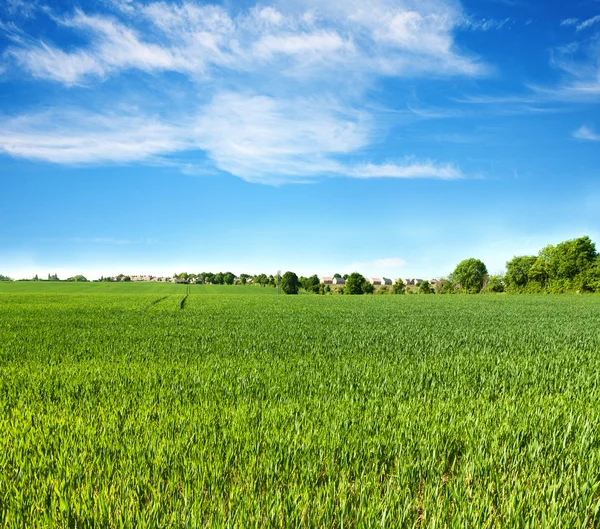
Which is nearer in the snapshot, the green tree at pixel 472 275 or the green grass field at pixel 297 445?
the green grass field at pixel 297 445

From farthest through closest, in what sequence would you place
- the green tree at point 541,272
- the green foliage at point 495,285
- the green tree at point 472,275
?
the green tree at point 472,275 < the green foliage at point 495,285 < the green tree at point 541,272

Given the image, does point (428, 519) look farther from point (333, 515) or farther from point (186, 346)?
point (186, 346)

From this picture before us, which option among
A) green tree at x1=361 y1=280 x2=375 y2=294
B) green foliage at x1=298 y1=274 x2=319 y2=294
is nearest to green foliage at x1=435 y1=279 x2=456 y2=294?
green tree at x1=361 y1=280 x2=375 y2=294

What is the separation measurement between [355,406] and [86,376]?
571 cm

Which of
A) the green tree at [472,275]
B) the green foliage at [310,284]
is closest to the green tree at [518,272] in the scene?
the green tree at [472,275]

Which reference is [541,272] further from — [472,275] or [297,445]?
[297,445]

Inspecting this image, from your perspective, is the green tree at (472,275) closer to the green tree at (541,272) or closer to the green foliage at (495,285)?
the green foliage at (495,285)

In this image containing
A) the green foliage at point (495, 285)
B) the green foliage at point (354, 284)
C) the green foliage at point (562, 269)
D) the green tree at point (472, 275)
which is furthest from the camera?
the green foliage at point (354, 284)

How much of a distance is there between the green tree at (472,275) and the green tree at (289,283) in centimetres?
5545

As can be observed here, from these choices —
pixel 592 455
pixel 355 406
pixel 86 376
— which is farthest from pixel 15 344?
pixel 592 455

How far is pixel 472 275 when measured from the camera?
11912 centimetres

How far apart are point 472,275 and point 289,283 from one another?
202 feet

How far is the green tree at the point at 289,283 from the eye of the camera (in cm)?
12106

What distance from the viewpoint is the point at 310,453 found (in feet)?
12.7
